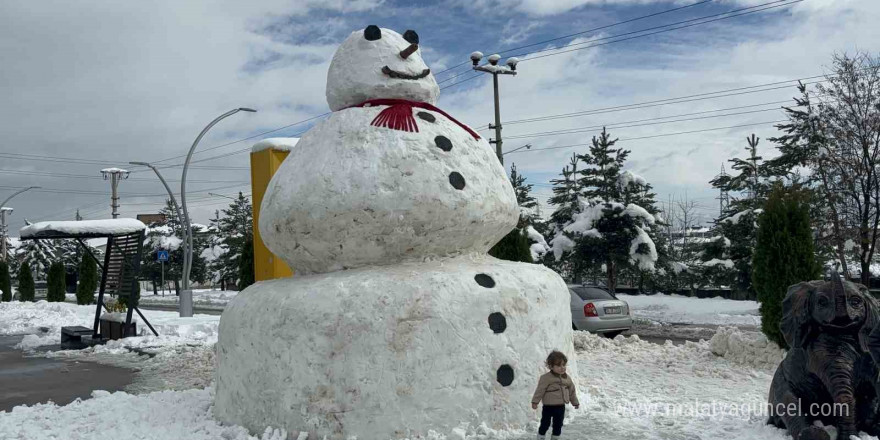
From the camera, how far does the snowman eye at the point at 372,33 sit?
6461mm

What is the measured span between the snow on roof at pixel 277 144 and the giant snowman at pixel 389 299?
269 cm

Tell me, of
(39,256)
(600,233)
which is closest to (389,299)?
(600,233)

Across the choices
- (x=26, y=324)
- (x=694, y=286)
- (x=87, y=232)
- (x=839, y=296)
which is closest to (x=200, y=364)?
(x=87, y=232)

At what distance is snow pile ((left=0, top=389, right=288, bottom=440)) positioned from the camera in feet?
19.1

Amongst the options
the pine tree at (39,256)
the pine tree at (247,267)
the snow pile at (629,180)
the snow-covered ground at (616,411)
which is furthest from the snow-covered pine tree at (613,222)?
the pine tree at (39,256)

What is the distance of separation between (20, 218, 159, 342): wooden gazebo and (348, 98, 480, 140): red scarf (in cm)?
902

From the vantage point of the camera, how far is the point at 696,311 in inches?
820

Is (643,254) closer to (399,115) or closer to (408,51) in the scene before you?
(408,51)

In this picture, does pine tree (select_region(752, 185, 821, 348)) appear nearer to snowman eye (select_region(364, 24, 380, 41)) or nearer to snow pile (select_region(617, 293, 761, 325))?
snowman eye (select_region(364, 24, 380, 41))

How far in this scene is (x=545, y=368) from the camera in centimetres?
566

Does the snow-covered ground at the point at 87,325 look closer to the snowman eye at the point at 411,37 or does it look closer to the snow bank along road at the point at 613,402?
the snow bank along road at the point at 613,402

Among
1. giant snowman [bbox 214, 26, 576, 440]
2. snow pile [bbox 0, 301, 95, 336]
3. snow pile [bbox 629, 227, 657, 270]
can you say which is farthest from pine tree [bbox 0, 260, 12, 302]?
giant snowman [bbox 214, 26, 576, 440]

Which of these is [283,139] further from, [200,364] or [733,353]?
[733,353]

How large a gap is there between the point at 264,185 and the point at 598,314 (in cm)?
752
